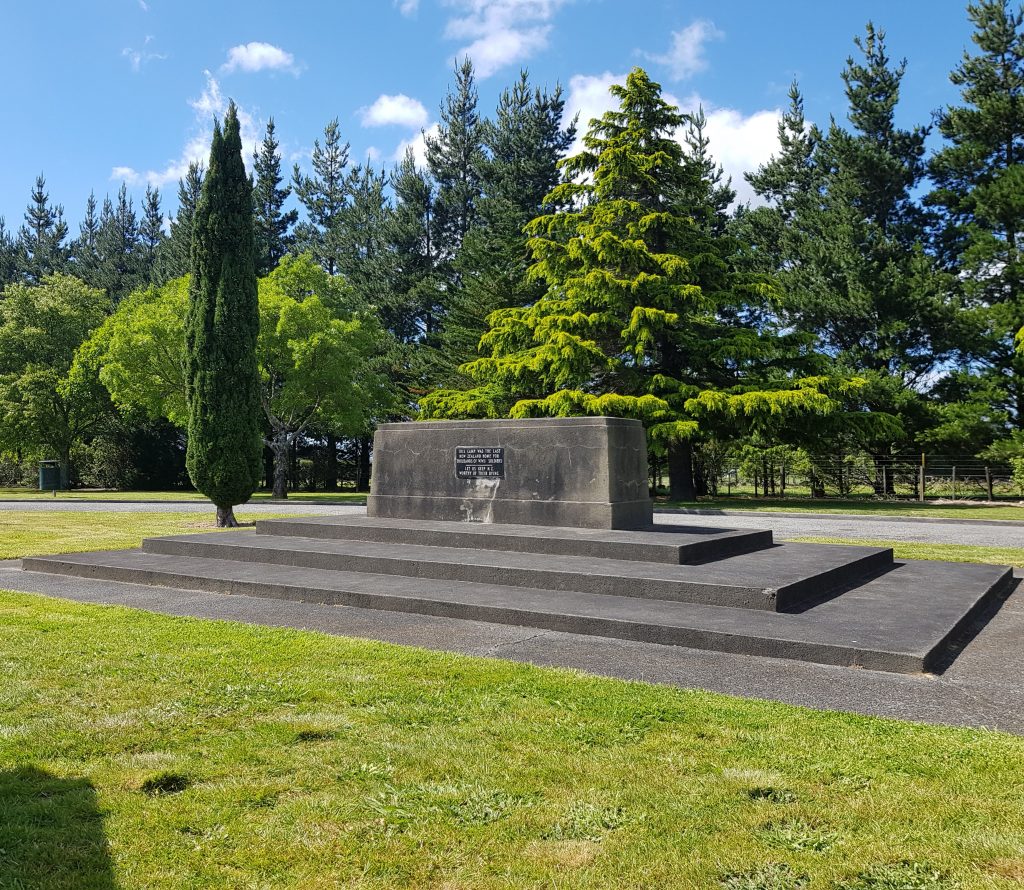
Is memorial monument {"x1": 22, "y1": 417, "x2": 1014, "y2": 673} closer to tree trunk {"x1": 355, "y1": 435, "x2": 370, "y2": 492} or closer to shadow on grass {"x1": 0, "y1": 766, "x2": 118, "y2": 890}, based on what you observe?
shadow on grass {"x1": 0, "y1": 766, "x2": 118, "y2": 890}

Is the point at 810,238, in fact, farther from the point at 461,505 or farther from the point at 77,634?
the point at 77,634

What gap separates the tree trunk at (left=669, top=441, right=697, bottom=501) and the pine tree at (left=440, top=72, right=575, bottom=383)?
8323mm

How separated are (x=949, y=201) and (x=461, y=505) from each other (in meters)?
29.7

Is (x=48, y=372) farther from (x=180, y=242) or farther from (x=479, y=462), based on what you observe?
(x=479, y=462)

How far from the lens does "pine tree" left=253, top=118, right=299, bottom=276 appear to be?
49.0 metres

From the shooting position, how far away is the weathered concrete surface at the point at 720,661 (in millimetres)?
4344

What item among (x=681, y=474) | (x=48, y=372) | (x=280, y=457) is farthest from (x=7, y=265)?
(x=681, y=474)

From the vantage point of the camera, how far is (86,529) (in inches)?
631

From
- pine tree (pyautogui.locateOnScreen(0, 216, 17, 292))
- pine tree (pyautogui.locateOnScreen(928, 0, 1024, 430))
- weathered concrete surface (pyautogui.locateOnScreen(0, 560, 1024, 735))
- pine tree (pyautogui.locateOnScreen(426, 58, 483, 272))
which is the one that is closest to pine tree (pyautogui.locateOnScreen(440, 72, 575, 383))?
pine tree (pyautogui.locateOnScreen(426, 58, 483, 272))

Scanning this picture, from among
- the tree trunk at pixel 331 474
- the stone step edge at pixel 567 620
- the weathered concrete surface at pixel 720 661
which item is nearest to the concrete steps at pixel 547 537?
the stone step edge at pixel 567 620

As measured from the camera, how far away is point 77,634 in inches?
234

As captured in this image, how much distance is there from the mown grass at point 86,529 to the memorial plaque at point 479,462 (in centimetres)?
518

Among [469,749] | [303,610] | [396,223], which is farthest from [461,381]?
[469,749]

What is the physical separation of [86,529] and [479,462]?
385 inches
